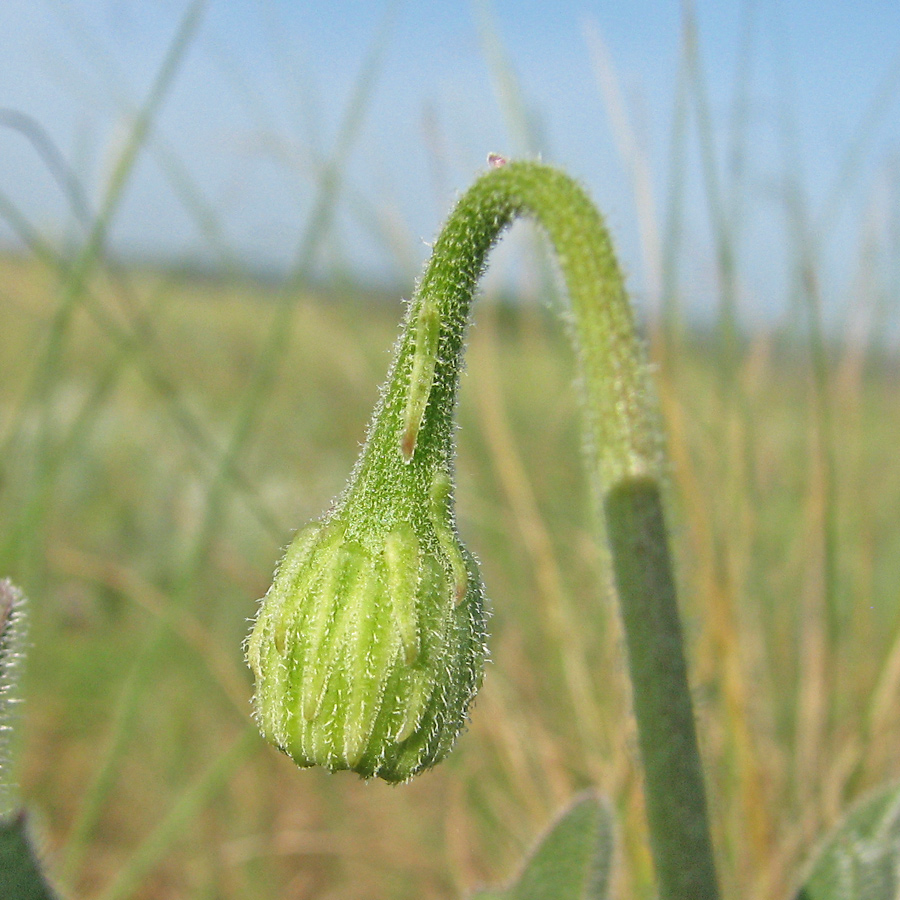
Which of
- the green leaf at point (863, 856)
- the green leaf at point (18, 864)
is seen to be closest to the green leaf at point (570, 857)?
the green leaf at point (863, 856)

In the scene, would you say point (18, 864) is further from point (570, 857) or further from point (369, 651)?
point (570, 857)

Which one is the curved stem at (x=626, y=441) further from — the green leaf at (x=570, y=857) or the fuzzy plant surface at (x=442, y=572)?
the green leaf at (x=570, y=857)

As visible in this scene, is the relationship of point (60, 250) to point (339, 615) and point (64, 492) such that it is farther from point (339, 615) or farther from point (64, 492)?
point (64, 492)

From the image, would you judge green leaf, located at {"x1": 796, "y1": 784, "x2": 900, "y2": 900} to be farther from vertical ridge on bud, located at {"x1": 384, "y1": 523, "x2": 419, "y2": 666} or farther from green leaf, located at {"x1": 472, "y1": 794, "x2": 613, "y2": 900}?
vertical ridge on bud, located at {"x1": 384, "y1": 523, "x2": 419, "y2": 666}

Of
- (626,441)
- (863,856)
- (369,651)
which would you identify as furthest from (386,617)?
(863,856)

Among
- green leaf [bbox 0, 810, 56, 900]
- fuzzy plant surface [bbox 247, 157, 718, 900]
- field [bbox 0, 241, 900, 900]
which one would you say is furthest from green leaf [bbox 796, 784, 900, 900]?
green leaf [bbox 0, 810, 56, 900]

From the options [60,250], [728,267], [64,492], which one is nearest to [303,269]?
[60,250]
